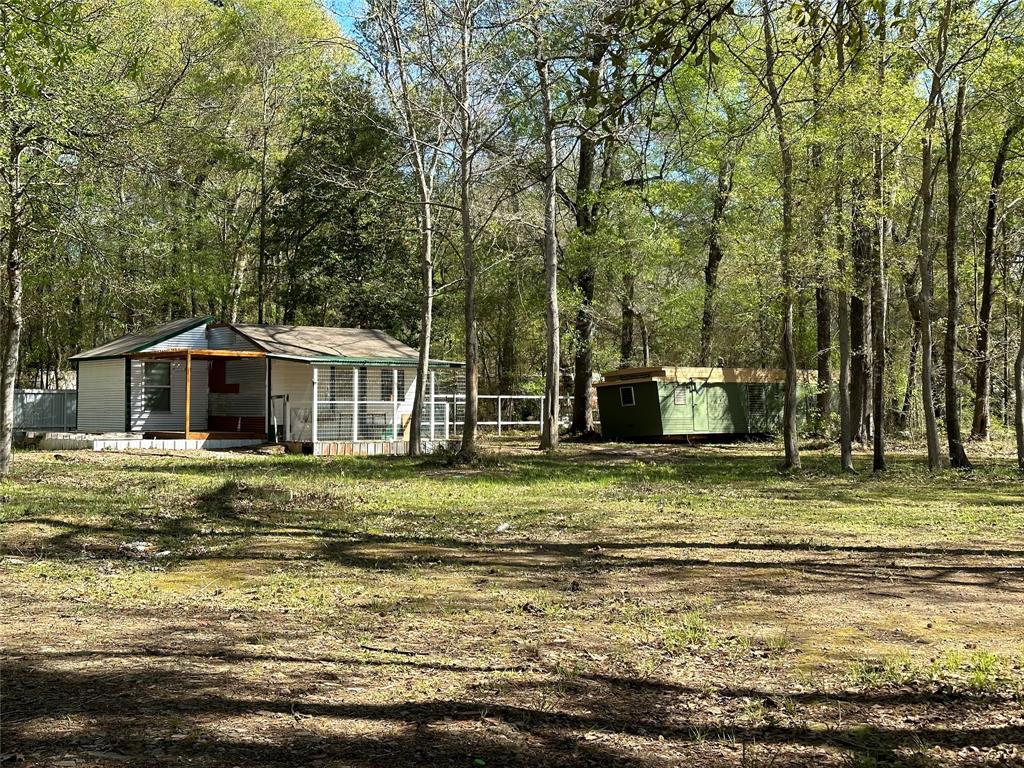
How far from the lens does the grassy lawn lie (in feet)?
11.8

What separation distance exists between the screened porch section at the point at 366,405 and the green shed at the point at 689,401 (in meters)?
5.79

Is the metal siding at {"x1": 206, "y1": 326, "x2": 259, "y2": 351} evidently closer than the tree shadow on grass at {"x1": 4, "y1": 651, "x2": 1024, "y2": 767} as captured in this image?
No

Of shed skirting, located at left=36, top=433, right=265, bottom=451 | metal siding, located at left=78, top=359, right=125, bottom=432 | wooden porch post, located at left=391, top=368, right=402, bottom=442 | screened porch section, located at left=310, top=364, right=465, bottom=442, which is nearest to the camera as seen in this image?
shed skirting, located at left=36, top=433, right=265, bottom=451

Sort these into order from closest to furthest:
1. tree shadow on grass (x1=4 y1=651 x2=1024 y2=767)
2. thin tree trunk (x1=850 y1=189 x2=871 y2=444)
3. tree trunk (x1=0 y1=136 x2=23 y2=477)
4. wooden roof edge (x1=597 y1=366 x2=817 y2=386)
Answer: tree shadow on grass (x1=4 y1=651 x2=1024 y2=767) < tree trunk (x1=0 y1=136 x2=23 y2=477) < thin tree trunk (x1=850 y1=189 x2=871 y2=444) < wooden roof edge (x1=597 y1=366 x2=817 y2=386)

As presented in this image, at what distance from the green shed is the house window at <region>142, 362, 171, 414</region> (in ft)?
44.9

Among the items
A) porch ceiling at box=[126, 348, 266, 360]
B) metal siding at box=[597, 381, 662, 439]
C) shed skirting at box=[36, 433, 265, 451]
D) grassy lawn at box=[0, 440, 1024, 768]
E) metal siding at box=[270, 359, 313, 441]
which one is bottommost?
grassy lawn at box=[0, 440, 1024, 768]

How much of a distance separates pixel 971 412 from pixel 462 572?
32881mm

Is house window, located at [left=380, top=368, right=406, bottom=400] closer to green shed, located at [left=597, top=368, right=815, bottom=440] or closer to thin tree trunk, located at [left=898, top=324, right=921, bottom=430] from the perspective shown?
green shed, located at [left=597, top=368, right=815, bottom=440]

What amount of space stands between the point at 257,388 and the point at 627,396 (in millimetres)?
11629

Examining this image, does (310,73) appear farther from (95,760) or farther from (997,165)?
(95,760)

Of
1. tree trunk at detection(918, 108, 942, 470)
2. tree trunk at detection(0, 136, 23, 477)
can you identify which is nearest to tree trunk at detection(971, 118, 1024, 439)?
tree trunk at detection(918, 108, 942, 470)

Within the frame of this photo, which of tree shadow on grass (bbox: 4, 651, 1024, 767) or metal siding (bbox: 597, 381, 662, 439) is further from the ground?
metal siding (bbox: 597, 381, 662, 439)

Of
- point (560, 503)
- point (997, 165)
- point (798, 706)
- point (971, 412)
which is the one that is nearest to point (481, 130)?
point (560, 503)

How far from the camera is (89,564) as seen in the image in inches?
305
